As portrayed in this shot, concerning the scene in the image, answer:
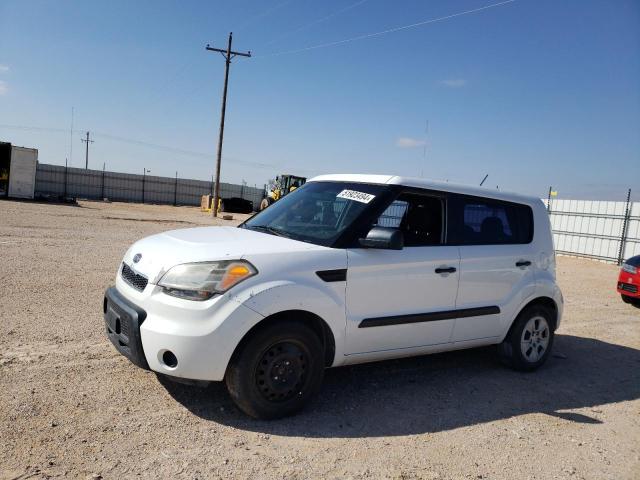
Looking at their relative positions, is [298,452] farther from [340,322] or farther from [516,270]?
[516,270]

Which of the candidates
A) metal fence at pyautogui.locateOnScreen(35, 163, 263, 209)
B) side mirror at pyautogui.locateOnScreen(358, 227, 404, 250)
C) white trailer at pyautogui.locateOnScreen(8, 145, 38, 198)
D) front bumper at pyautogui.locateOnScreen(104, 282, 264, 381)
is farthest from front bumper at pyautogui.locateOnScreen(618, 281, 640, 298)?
metal fence at pyautogui.locateOnScreen(35, 163, 263, 209)

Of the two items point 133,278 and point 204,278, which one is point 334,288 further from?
point 133,278

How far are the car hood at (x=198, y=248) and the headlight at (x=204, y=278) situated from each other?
0.05 meters

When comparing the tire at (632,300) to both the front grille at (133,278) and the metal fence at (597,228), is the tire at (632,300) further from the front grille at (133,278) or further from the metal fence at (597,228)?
the front grille at (133,278)

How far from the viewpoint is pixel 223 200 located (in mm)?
34625

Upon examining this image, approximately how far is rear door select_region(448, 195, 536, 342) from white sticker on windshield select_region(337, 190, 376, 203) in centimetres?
89

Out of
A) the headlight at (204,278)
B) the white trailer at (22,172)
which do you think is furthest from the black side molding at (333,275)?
the white trailer at (22,172)

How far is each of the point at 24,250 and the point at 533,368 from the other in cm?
927

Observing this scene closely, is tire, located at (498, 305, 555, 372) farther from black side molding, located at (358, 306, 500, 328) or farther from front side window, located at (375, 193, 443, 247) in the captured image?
front side window, located at (375, 193, 443, 247)

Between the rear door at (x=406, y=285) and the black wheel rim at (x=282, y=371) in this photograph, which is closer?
the black wheel rim at (x=282, y=371)

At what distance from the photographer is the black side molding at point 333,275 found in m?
3.71

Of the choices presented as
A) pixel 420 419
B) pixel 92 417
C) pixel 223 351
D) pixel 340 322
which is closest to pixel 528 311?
pixel 420 419

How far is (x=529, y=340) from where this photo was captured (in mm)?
5305

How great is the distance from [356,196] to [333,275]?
2.93 ft
